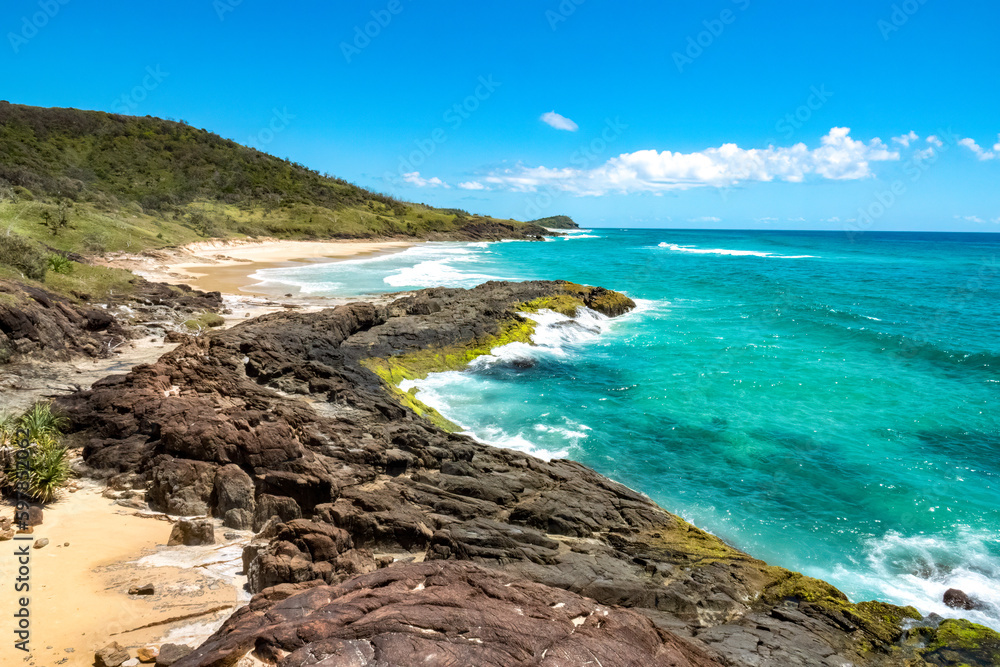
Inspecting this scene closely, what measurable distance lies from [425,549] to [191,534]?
3.18 meters

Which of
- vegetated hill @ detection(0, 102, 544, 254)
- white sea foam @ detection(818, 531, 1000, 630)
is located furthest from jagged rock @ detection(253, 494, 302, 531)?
vegetated hill @ detection(0, 102, 544, 254)

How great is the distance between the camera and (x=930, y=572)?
945 cm

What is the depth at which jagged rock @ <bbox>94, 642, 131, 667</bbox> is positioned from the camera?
16.7 ft

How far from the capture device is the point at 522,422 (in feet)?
50.1

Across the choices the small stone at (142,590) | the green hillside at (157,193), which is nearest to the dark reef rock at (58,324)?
the green hillside at (157,193)

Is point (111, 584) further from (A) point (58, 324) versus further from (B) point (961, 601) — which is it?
(B) point (961, 601)

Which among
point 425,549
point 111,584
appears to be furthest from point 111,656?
point 425,549

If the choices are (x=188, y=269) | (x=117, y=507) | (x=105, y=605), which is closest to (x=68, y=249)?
(x=188, y=269)

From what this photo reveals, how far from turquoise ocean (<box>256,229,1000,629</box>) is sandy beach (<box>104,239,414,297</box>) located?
17.6 ft

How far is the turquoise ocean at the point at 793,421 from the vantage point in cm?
1036

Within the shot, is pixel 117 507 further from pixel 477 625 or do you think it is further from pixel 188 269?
pixel 188 269

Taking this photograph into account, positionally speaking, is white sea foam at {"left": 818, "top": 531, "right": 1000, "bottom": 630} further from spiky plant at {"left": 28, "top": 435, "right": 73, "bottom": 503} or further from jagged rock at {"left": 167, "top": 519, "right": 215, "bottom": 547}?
spiky plant at {"left": 28, "top": 435, "right": 73, "bottom": 503}

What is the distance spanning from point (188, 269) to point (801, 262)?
69.7 metres

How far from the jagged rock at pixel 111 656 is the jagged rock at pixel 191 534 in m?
2.20
